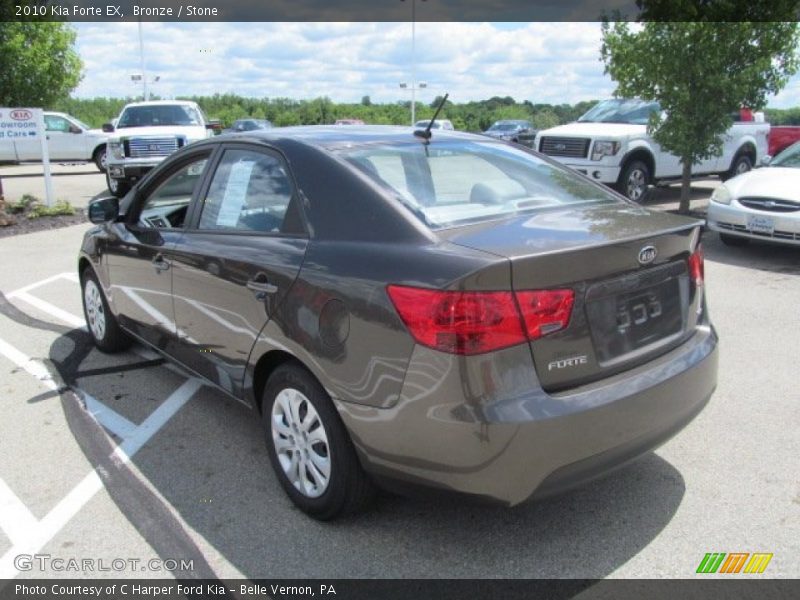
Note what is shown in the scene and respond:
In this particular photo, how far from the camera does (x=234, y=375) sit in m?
3.46

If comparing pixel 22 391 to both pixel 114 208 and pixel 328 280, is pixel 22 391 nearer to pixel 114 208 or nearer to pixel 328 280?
pixel 114 208

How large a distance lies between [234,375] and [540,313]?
1.70 m

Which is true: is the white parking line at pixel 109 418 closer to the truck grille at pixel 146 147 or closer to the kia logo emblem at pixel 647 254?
the kia logo emblem at pixel 647 254

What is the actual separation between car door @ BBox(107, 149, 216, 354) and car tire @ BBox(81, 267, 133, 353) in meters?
0.32

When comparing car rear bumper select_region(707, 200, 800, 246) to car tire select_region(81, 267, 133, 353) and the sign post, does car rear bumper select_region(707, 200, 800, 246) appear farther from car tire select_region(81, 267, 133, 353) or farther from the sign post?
the sign post

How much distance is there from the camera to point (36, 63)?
38.5ft

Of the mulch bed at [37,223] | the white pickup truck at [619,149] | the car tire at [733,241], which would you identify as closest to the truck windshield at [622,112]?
the white pickup truck at [619,149]

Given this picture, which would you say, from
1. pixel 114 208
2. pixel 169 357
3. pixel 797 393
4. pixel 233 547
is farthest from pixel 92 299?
pixel 797 393

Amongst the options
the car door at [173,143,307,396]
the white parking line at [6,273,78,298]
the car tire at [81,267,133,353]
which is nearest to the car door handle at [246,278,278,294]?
the car door at [173,143,307,396]

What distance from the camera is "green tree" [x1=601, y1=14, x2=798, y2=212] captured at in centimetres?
1004

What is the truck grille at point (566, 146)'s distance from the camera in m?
→ 11.7

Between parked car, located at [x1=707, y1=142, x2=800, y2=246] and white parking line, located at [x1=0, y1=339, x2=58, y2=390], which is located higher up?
parked car, located at [x1=707, y1=142, x2=800, y2=246]

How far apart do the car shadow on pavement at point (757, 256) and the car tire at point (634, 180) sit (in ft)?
8.80

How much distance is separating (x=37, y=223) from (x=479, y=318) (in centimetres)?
1119
